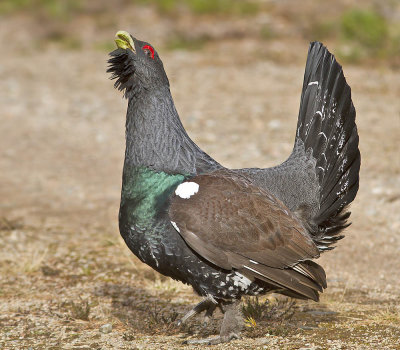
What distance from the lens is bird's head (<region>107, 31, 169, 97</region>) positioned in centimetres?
534

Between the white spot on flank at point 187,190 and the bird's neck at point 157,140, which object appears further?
the bird's neck at point 157,140

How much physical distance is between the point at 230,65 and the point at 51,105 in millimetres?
4763

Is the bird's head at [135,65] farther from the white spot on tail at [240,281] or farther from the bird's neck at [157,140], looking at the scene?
the white spot on tail at [240,281]

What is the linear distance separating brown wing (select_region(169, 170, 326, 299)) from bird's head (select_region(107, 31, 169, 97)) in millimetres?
861

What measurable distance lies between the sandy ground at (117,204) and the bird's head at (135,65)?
0.75 metres

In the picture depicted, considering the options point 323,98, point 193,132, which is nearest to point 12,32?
point 193,132

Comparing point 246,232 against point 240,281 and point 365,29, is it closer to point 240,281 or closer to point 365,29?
point 240,281

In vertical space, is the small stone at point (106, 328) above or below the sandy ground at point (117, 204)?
below

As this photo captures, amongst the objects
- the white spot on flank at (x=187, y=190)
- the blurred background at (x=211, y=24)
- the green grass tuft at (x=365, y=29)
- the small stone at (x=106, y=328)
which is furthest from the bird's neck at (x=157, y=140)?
the green grass tuft at (x=365, y=29)

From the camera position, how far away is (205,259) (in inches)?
199

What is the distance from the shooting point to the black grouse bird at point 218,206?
16.6ft

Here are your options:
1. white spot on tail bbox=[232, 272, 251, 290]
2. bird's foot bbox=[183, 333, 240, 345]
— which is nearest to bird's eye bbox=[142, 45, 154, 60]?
white spot on tail bbox=[232, 272, 251, 290]

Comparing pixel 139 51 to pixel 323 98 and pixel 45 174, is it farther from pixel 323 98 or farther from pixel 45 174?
pixel 45 174

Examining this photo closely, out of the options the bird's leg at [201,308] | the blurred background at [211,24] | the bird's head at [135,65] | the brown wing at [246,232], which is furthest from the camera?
the blurred background at [211,24]
